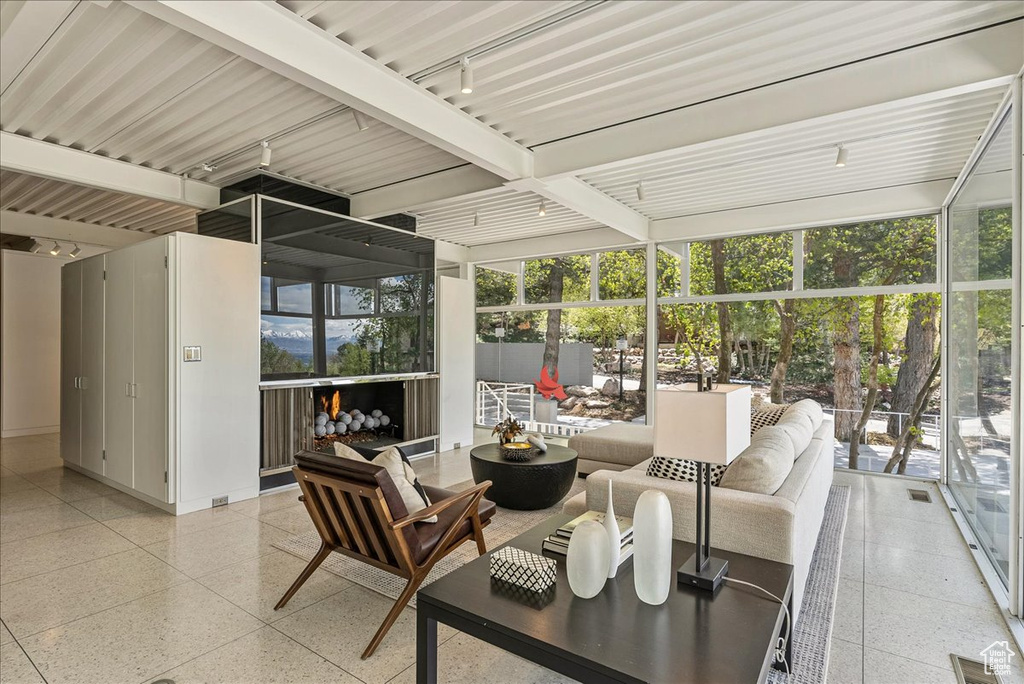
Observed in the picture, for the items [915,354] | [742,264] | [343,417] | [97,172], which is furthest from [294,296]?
[915,354]

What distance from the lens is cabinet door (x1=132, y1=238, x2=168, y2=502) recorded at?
4105 millimetres

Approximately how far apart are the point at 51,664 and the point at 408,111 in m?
3.14

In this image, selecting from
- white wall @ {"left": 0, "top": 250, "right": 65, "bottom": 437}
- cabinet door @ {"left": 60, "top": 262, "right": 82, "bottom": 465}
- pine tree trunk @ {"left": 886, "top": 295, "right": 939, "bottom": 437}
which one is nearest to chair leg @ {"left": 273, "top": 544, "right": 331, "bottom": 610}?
Answer: cabinet door @ {"left": 60, "top": 262, "right": 82, "bottom": 465}

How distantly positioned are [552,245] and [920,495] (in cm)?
493

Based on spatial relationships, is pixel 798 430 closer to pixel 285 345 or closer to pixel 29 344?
pixel 285 345

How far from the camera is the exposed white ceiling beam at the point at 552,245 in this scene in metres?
6.78

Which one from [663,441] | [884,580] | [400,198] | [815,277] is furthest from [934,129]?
[400,198]

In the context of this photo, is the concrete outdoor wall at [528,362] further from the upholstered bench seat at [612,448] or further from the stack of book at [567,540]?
the stack of book at [567,540]

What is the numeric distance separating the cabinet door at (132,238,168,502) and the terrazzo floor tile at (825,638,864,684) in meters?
4.48

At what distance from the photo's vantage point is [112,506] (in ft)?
14.0

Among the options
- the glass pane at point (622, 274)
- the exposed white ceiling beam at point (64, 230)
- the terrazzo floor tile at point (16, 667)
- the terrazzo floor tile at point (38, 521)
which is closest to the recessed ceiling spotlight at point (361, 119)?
the terrazzo floor tile at point (16, 667)

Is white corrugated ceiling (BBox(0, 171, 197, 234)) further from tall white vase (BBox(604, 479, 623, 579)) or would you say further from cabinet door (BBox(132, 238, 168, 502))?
tall white vase (BBox(604, 479, 623, 579))

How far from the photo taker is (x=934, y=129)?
12.3 ft

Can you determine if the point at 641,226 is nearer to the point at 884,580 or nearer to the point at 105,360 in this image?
the point at 884,580
